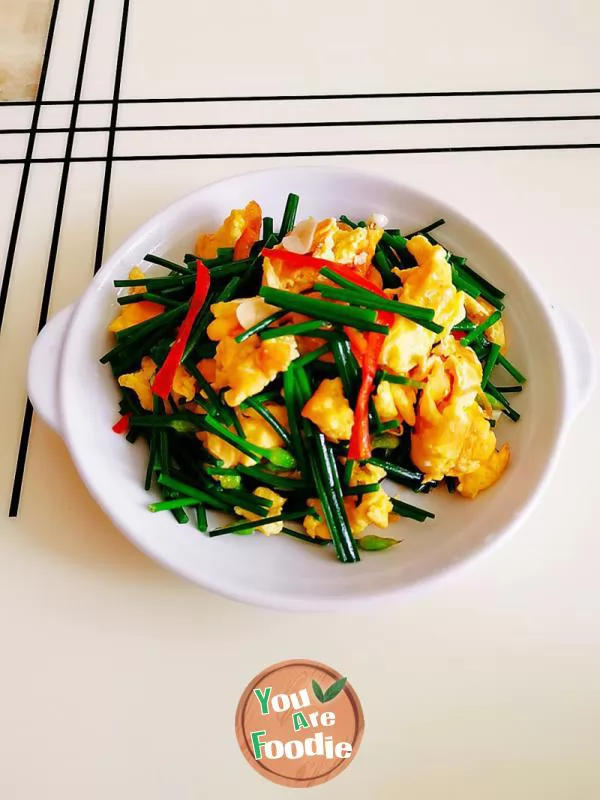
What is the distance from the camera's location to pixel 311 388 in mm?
1050

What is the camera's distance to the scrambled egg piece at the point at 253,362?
99cm

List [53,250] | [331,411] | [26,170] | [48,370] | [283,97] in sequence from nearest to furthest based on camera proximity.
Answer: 1. [331,411]
2. [48,370]
3. [53,250]
4. [26,170]
5. [283,97]

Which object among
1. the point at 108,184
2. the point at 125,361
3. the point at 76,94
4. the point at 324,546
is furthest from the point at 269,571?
the point at 76,94

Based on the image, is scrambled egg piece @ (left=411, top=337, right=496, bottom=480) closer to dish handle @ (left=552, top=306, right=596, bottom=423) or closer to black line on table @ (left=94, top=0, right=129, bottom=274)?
dish handle @ (left=552, top=306, right=596, bottom=423)

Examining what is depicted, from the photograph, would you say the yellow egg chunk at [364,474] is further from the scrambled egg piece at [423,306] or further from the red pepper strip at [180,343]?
the red pepper strip at [180,343]

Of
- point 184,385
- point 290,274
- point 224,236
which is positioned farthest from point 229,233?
point 184,385

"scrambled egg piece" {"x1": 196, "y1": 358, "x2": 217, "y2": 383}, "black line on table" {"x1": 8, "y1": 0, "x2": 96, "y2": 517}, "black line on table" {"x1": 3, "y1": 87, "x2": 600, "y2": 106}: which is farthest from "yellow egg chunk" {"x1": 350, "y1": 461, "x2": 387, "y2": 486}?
"black line on table" {"x1": 3, "y1": 87, "x2": 600, "y2": 106}

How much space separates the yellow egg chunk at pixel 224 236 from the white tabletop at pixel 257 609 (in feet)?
0.99

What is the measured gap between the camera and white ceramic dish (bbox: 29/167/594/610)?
99 cm

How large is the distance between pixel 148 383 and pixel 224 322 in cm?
18

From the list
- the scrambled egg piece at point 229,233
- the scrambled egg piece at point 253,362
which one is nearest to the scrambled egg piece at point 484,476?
the scrambled egg piece at point 253,362

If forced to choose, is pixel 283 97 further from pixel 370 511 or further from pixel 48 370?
pixel 370 511

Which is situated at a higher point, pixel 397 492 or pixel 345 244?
pixel 345 244

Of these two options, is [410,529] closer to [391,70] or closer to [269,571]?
[269,571]
